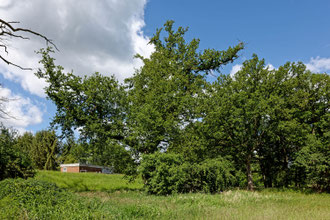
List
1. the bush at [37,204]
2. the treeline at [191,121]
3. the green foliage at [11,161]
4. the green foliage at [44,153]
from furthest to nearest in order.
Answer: the green foliage at [44,153] → the treeline at [191,121] → the green foliage at [11,161] → the bush at [37,204]

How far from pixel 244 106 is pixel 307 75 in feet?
31.8

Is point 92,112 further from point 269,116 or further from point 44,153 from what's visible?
point 44,153

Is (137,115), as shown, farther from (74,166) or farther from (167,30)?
(74,166)

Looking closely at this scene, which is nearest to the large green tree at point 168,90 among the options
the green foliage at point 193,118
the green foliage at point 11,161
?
the green foliage at point 193,118

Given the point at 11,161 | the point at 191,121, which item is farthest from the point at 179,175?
the point at 11,161

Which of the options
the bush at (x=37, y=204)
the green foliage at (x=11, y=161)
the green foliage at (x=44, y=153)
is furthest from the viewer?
the green foliage at (x=44, y=153)

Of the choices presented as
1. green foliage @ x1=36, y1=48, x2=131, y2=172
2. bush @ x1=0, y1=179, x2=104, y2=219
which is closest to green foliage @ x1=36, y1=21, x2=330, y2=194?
green foliage @ x1=36, y1=48, x2=131, y2=172

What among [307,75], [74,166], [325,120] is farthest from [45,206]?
[74,166]

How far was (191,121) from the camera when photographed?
2281 cm

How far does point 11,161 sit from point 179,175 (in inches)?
496

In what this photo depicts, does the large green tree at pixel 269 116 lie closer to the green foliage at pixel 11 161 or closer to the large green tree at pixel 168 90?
the large green tree at pixel 168 90

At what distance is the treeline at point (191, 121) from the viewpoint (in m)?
19.0

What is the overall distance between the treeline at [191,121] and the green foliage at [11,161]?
12.7ft

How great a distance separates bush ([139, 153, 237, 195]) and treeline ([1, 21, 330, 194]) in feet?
0.25
